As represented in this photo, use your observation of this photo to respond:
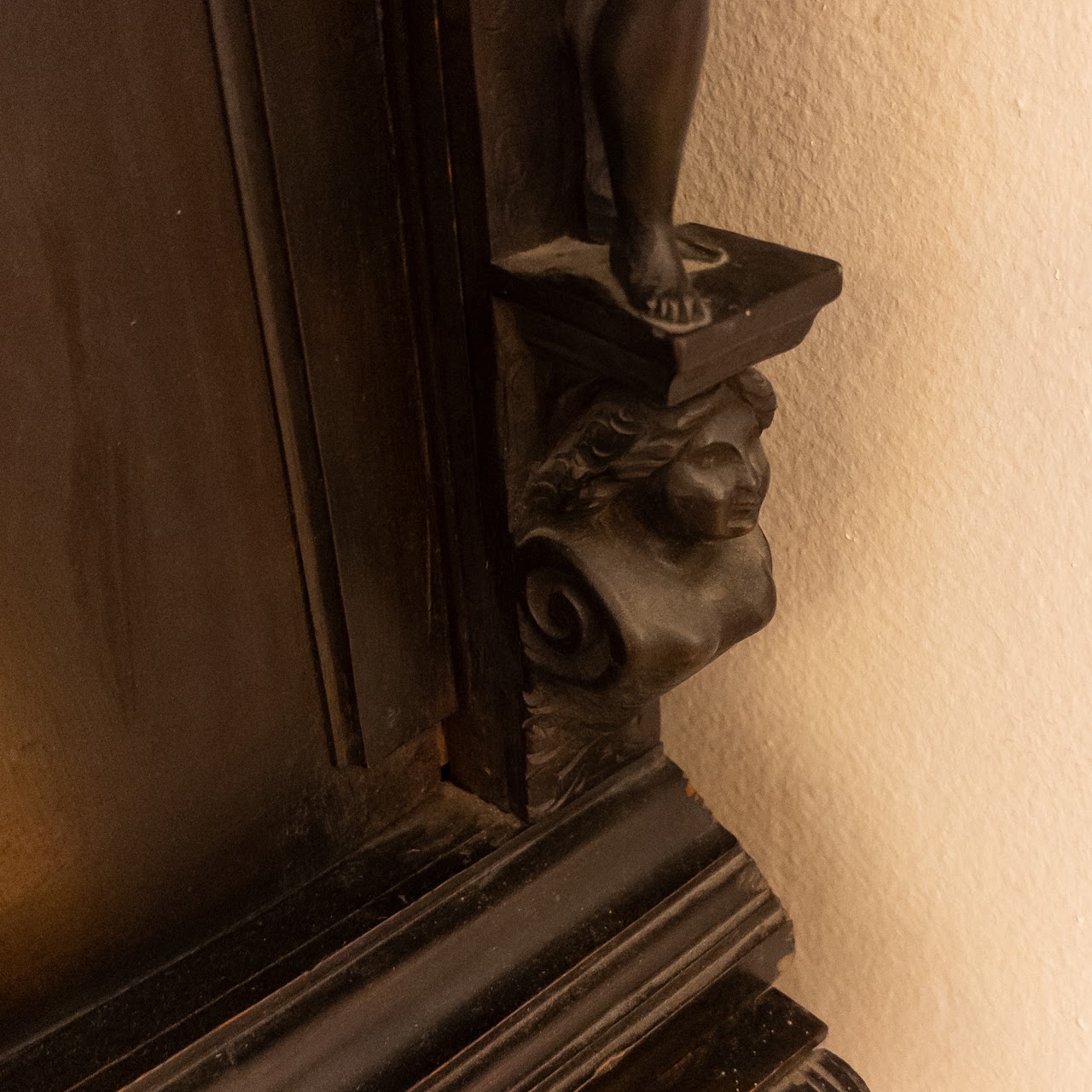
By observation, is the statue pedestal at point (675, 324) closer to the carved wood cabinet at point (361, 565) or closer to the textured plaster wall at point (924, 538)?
the carved wood cabinet at point (361, 565)

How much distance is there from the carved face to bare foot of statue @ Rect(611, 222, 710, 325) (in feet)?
0.32

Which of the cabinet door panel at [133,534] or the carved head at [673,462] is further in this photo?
the carved head at [673,462]

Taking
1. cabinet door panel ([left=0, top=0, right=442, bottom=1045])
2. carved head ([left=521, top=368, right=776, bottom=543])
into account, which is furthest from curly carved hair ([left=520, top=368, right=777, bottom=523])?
cabinet door panel ([left=0, top=0, right=442, bottom=1045])

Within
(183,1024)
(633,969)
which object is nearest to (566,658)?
(633,969)

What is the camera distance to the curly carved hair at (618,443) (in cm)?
74

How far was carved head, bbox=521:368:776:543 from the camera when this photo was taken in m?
0.74

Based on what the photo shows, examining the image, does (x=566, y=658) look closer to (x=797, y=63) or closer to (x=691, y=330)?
(x=691, y=330)

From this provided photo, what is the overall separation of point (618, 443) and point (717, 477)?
7 cm

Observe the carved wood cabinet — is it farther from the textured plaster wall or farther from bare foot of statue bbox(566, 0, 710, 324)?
the textured plaster wall

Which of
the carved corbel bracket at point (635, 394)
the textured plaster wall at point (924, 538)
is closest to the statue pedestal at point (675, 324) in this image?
the carved corbel bracket at point (635, 394)

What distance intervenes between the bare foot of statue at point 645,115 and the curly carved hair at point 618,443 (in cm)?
7

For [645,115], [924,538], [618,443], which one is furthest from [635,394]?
[924,538]

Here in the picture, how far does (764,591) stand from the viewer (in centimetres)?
85

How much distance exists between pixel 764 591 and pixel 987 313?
228 millimetres
